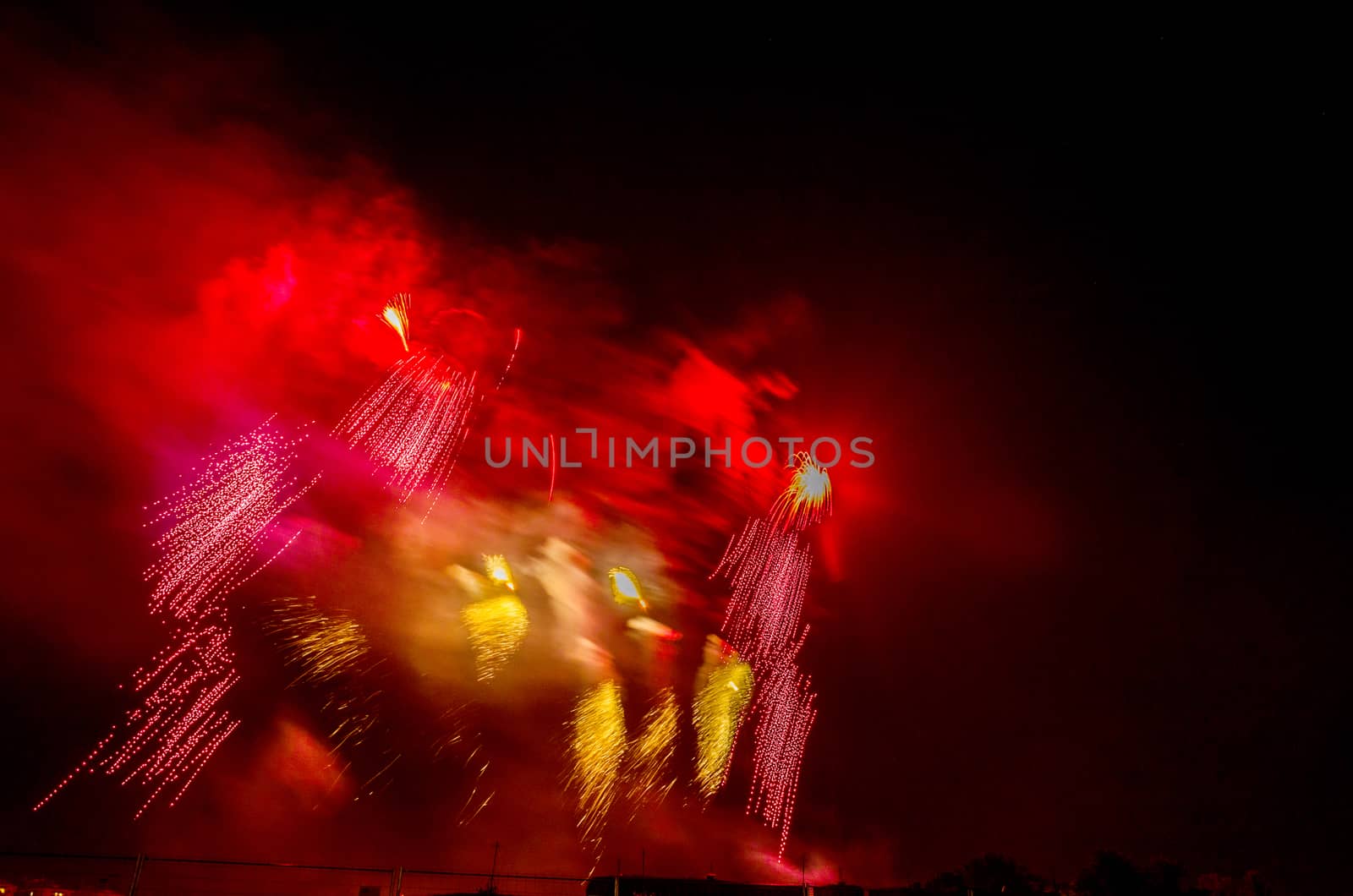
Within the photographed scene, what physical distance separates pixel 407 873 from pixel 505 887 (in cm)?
712

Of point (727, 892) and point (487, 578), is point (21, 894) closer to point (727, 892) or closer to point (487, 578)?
point (487, 578)

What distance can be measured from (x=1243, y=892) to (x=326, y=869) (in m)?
37.5

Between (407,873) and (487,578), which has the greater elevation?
(487,578)

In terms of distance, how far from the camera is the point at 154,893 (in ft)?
32.1

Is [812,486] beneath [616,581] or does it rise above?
above

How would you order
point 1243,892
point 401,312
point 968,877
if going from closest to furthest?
point 401,312, point 1243,892, point 968,877

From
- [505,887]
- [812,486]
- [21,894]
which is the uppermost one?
[812,486]

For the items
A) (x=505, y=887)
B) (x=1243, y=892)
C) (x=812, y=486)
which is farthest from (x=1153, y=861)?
(x=505, y=887)

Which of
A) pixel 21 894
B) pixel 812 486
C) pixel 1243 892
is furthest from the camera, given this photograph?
pixel 1243 892

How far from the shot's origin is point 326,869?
9.85m

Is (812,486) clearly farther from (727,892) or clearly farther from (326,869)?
(326,869)

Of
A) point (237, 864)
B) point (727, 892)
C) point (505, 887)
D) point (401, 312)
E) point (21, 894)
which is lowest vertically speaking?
point (21, 894)

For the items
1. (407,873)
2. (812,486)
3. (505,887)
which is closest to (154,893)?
(407,873)

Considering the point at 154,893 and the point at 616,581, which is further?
the point at 616,581
